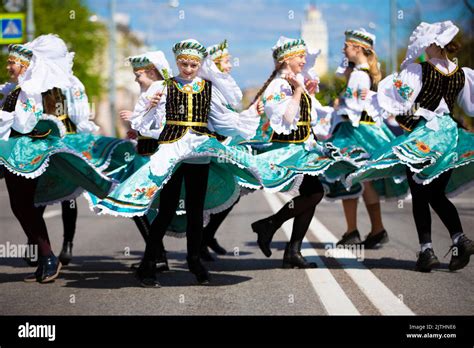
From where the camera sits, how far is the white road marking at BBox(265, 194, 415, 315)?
6301 mm

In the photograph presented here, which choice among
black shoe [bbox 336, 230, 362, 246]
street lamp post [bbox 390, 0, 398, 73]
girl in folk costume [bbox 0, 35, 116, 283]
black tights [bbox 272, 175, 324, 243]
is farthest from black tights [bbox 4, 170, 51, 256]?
street lamp post [bbox 390, 0, 398, 73]

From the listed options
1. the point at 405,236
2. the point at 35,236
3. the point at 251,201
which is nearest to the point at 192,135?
the point at 35,236

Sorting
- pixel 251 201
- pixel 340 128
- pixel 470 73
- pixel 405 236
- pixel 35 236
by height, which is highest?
pixel 470 73

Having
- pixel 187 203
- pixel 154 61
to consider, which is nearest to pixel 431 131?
pixel 187 203

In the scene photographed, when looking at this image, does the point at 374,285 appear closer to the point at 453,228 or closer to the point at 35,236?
the point at 453,228

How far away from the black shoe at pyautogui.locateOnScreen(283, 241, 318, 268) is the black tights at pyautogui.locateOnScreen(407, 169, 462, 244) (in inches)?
40.0

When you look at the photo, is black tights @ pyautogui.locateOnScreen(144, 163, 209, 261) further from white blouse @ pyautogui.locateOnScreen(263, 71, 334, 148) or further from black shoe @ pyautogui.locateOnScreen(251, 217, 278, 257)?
white blouse @ pyautogui.locateOnScreen(263, 71, 334, 148)

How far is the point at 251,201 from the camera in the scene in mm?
19422

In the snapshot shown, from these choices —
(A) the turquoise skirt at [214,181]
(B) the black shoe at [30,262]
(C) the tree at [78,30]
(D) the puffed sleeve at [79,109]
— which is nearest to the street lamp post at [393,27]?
(C) the tree at [78,30]

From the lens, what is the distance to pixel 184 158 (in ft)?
23.4

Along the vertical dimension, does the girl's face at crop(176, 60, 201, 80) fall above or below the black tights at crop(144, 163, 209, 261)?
above

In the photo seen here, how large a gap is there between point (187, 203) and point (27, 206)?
1411 mm

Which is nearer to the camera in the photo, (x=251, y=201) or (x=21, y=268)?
(x=21, y=268)

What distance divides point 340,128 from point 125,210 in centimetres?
316
